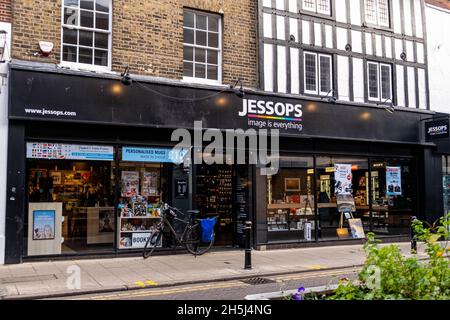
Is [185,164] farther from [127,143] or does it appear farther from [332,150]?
[332,150]

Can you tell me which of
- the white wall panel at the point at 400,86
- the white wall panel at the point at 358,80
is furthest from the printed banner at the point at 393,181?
the white wall panel at the point at 358,80

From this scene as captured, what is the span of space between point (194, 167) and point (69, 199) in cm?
331

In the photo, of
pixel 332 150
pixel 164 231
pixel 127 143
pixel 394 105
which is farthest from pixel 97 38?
pixel 394 105

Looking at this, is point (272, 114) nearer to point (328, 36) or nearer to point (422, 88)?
point (328, 36)

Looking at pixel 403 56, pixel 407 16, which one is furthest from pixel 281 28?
pixel 407 16

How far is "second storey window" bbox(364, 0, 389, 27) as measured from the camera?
51.6ft

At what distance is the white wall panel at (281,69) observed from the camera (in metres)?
13.8

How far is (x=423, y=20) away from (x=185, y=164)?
10.5 meters

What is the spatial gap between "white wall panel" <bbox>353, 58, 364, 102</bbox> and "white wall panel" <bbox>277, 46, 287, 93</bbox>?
2741mm

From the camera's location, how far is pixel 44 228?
35.6 feet

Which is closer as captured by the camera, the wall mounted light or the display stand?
the wall mounted light

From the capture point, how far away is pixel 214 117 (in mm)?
12672

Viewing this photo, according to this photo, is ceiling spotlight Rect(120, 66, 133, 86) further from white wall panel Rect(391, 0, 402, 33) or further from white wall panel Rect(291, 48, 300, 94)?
white wall panel Rect(391, 0, 402, 33)

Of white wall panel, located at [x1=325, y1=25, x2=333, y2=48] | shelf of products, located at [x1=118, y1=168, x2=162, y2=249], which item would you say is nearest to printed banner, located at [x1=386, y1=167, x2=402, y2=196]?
white wall panel, located at [x1=325, y1=25, x2=333, y2=48]
